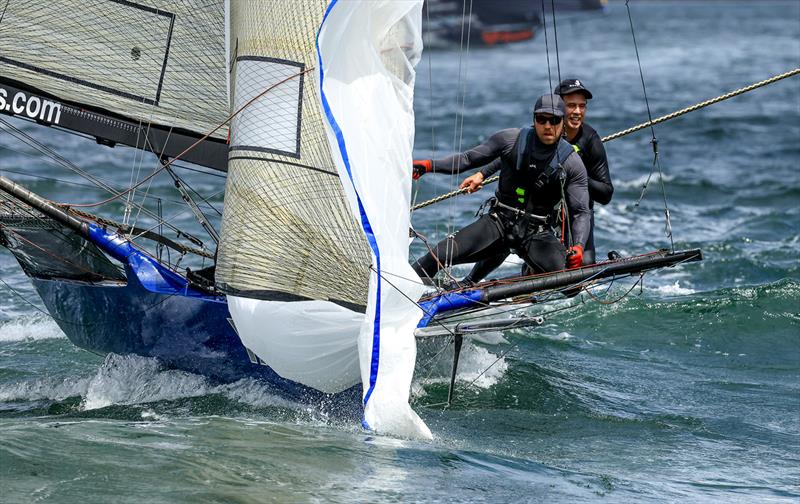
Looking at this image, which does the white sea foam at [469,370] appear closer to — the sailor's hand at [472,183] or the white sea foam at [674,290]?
the sailor's hand at [472,183]

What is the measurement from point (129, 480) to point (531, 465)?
6.54 ft

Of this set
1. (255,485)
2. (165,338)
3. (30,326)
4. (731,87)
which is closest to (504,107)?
(731,87)

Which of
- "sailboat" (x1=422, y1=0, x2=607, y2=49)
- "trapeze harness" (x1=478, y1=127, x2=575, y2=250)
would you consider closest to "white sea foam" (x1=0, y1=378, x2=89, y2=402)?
"trapeze harness" (x1=478, y1=127, x2=575, y2=250)

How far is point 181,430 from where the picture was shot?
6.38 metres

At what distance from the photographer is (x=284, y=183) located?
6.64 m

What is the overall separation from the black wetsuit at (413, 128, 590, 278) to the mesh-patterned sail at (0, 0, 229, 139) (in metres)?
1.57

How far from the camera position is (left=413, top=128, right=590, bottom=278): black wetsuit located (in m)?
7.30

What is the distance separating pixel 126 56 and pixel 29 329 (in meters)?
2.50

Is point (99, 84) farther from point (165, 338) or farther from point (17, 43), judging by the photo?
point (165, 338)

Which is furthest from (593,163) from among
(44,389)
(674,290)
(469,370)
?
(44,389)

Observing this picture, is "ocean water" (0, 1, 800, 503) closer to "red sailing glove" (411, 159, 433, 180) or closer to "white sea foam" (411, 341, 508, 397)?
"white sea foam" (411, 341, 508, 397)

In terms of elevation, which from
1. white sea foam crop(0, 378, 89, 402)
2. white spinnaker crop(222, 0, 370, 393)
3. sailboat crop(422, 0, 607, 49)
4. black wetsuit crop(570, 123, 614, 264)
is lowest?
white sea foam crop(0, 378, 89, 402)

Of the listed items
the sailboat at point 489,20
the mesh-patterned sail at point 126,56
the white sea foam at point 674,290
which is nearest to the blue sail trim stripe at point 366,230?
the mesh-patterned sail at point 126,56

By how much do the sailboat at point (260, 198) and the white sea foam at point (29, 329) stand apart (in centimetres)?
141
